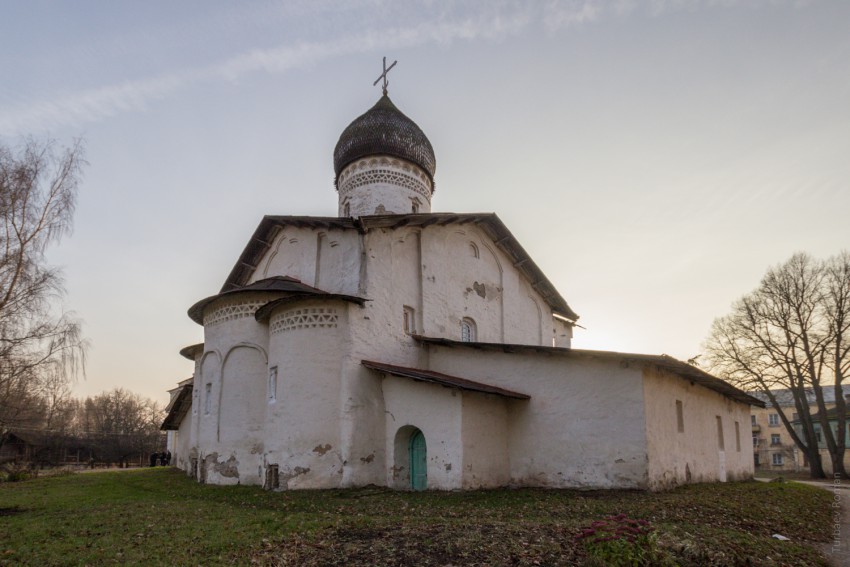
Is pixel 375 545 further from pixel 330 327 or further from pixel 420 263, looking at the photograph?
pixel 420 263

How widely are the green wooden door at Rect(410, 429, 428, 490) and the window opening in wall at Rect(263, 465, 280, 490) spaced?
349 cm

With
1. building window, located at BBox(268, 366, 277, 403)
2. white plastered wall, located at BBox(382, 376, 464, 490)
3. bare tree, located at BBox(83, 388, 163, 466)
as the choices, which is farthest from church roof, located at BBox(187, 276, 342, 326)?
bare tree, located at BBox(83, 388, 163, 466)

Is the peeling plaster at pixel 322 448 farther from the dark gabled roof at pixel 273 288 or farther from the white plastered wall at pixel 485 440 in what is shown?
the dark gabled roof at pixel 273 288

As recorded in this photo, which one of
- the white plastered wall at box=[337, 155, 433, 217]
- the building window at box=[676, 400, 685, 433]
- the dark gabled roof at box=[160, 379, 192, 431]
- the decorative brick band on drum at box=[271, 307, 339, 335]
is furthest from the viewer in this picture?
the dark gabled roof at box=[160, 379, 192, 431]

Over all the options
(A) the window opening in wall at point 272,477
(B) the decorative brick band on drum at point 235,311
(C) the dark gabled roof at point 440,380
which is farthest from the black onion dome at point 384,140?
(A) the window opening in wall at point 272,477

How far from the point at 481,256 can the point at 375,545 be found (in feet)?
44.3

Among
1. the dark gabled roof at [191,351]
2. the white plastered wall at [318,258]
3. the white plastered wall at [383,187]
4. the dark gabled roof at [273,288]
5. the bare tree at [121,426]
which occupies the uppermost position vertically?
the white plastered wall at [383,187]

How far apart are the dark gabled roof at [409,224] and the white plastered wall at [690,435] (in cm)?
715

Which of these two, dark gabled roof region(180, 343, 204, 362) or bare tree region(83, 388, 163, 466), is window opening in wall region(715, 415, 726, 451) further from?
bare tree region(83, 388, 163, 466)

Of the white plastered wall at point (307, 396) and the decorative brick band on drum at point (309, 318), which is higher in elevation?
the decorative brick band on drum at point (309, 318)

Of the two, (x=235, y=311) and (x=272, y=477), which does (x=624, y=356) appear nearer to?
(x=272, y=477)

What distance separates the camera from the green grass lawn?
7.27 m

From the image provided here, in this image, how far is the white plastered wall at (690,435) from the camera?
14.0m

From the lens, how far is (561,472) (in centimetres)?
1426
